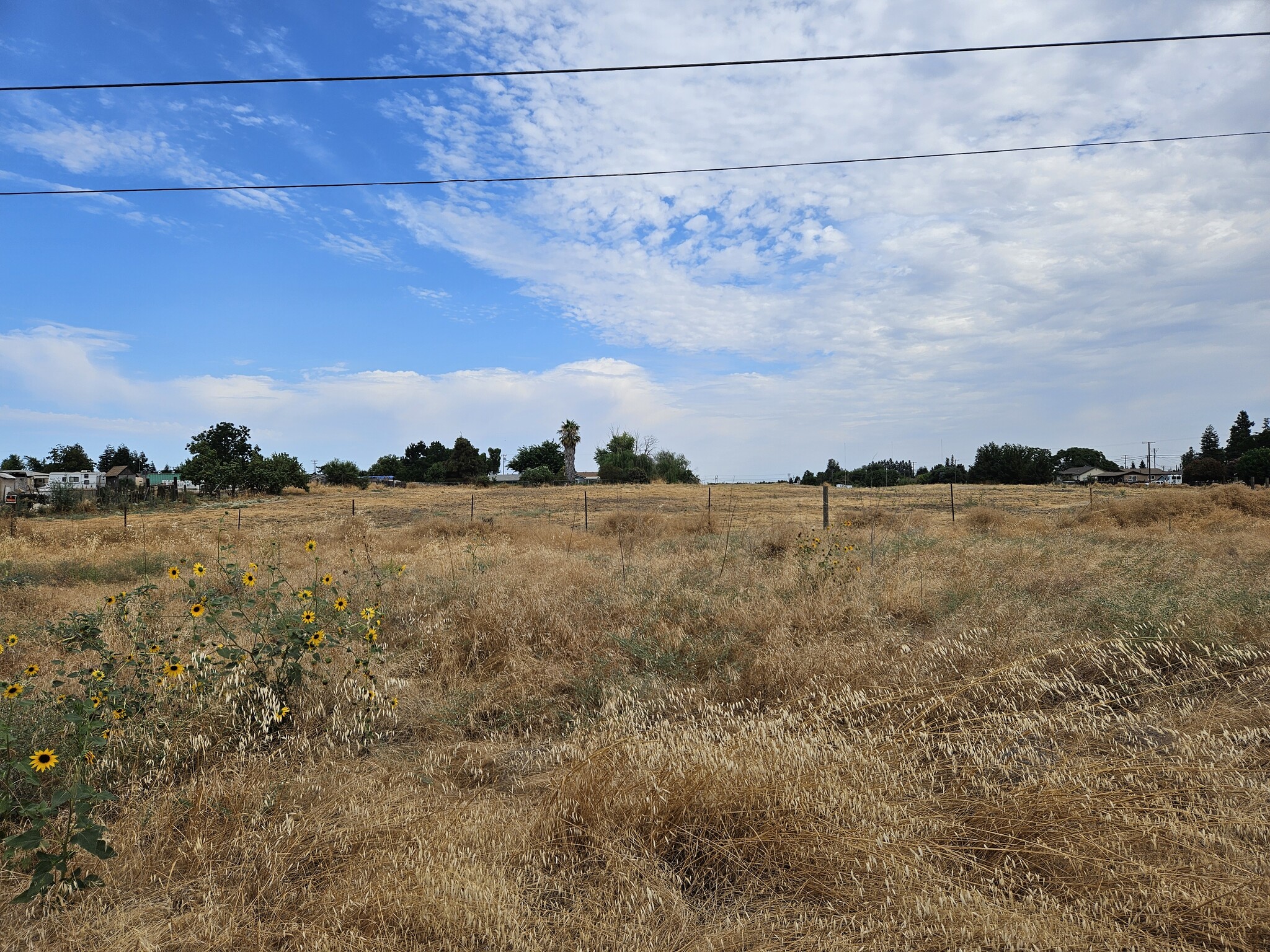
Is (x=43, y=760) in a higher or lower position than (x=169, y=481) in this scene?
lower

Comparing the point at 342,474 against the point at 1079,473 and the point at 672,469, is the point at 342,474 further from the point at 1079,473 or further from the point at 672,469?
the point at 1079,473

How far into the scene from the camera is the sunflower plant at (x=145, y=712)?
2.61 meters

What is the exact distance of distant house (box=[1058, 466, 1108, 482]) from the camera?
296 ft

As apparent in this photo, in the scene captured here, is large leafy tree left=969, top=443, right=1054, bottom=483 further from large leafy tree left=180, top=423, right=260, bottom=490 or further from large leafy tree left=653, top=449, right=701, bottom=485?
large leafy tree left=180, top=423, right=260, bottom=490

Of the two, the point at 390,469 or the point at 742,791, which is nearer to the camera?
→ the point at 742,791

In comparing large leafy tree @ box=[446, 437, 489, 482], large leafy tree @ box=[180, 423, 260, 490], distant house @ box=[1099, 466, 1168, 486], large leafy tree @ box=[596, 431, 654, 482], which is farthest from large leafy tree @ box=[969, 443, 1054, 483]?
large leafy tree @ box=[180, 423, 260, 490]

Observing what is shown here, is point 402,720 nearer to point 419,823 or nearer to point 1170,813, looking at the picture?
point 419,823

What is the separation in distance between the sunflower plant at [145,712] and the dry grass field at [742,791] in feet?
0.37

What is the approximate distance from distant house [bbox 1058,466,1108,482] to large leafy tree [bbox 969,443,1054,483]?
522 inches

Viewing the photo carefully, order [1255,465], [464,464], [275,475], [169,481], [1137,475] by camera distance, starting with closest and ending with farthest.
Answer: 1. [275,475]
2. [169,481]
3. [1255,465]
4. [464,464]
5. [1137,475]

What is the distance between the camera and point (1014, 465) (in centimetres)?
7538

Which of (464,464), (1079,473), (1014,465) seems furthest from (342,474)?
(1079,473)

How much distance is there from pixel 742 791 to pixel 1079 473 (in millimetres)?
113715

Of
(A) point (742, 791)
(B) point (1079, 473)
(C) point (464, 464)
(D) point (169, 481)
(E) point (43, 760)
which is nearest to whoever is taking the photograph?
(E) point (43, 760)
